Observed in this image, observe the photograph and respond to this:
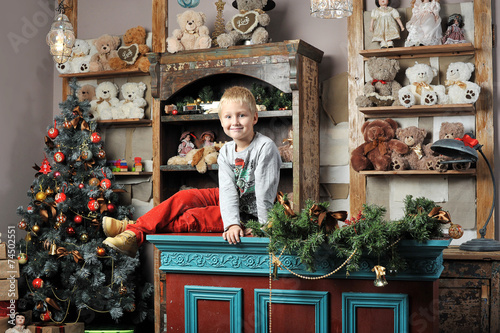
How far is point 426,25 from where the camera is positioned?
155 inches

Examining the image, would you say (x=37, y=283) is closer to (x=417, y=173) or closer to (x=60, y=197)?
(x=60, y=197)

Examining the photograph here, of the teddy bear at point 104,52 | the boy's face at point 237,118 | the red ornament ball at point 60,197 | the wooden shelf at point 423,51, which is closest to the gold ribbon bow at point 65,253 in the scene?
the red ornament ball at point 60,197

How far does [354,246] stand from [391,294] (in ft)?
0.71

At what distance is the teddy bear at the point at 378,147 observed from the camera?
3998 millimetres

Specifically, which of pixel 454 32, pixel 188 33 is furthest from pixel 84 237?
pixel 454 32

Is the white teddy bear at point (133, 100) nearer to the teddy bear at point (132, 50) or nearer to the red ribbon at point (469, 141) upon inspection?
the teddy bear at point (132, 50)

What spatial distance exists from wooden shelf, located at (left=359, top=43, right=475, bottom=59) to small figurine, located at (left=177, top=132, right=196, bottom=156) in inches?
59.6

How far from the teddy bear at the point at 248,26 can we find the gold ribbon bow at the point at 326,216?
8.44 feet

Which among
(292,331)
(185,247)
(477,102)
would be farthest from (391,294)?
(477,102)

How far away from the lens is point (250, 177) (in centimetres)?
252

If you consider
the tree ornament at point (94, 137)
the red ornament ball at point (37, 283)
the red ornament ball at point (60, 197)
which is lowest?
the red ornament ball at point (37, 283)

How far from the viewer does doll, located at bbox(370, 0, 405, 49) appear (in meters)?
4.06

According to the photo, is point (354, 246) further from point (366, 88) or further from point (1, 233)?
point (1, 233)

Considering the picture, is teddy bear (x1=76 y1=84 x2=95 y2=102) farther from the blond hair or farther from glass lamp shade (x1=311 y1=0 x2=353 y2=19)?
the blond hair
